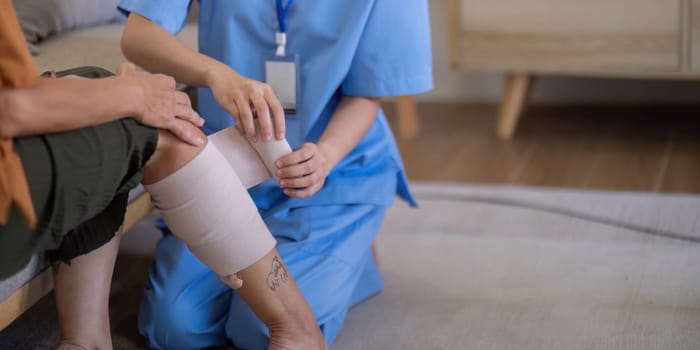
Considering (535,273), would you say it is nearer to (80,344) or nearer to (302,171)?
(302,171)

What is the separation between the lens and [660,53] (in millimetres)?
2219

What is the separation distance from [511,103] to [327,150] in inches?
51.4

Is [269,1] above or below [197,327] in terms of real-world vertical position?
above

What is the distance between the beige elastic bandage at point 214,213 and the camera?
1043 mm

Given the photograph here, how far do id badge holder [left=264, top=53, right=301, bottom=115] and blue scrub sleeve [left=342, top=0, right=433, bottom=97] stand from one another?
81 mm

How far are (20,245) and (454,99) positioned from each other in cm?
213

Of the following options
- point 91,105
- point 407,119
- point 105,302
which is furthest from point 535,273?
point 407,119

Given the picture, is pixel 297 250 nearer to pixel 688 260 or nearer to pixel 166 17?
pixel 166 17

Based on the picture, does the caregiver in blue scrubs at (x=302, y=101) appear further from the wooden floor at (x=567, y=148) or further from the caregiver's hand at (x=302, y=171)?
the wooden floor at (x=567, y=148)

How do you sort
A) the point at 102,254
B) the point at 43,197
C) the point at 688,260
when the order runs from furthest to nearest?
the point at 688,260
the point at 102,254
the point at 43,197

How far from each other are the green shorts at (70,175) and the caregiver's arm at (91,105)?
0.5 inches

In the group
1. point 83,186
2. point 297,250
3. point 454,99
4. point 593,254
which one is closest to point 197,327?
point 297,250

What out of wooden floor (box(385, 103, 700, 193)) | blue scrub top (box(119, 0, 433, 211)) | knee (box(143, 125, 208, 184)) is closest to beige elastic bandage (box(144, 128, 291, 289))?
knee (box(143, 125, 208, 184))

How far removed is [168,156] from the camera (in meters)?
1.04
